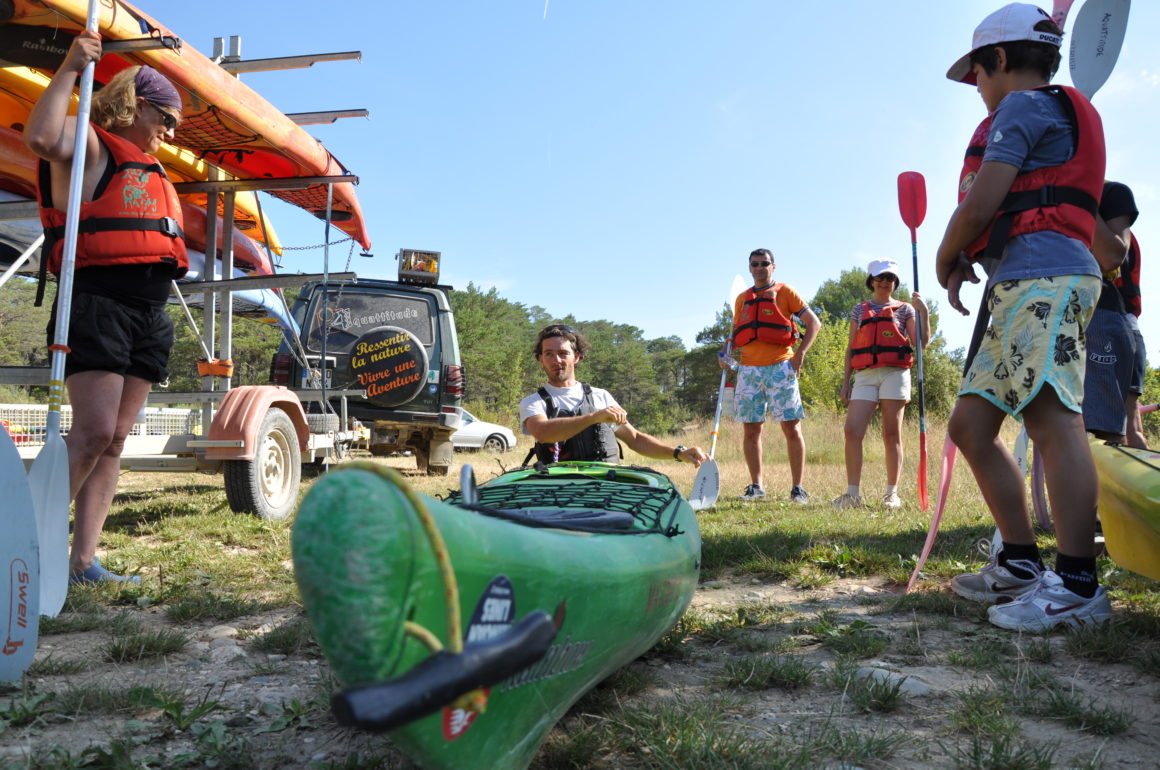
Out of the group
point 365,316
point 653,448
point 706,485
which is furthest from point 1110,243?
point 365,316

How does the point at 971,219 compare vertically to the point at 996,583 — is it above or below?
above

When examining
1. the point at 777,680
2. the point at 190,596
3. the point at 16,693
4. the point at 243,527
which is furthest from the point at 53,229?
the point at 777,680

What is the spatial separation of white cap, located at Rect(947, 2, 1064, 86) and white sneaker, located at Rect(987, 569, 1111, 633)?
1.85m

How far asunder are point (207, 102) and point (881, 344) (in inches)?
186

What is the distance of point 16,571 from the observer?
205 centimetres

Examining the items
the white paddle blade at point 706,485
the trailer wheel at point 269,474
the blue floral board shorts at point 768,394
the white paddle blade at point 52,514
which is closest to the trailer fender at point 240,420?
the trailer wheel at point 269,474

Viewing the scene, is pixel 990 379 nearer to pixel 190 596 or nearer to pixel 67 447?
pixel 190 596

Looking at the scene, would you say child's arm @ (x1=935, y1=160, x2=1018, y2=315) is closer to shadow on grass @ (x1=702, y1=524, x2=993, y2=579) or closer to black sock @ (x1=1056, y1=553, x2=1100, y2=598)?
black sock @ (x1=1056, y1=553, x2=1100, y2=598)

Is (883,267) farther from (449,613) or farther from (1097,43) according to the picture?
(449,613)

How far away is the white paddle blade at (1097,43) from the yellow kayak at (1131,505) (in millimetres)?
2244

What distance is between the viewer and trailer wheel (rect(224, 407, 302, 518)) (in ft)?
14.9

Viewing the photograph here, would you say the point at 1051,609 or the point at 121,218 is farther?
the point at 121,218

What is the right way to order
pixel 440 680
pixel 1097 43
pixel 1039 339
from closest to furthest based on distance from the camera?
pixel 440 680 → pixel 1039 339 → pixel 1097 43

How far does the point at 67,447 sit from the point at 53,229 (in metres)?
0.82
